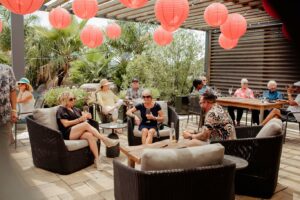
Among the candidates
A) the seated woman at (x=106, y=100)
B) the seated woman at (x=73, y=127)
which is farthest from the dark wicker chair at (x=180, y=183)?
the seated woman at (x=106, y=100)

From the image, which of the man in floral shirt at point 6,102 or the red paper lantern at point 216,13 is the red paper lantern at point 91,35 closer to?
the red paper lantern at point 216,13

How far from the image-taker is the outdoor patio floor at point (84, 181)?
3.23 m

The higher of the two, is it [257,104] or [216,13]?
[216,13]

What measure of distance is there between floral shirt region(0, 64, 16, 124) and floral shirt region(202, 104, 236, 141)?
2088 millimetres

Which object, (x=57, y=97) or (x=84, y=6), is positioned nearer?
(x=84, y=6)

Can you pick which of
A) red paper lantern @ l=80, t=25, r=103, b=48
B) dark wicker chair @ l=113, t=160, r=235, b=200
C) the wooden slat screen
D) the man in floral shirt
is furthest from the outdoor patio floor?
the wooden slat screen

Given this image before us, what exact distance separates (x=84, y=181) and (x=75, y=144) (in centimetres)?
52

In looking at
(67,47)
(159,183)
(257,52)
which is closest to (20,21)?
(67,47)

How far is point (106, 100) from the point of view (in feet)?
20.7

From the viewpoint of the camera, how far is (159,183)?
6.61ft

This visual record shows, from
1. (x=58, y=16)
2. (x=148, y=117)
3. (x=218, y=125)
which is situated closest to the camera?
(x=218, y=125)

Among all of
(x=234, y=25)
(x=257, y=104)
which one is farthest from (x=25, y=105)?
(x=257, y=104)

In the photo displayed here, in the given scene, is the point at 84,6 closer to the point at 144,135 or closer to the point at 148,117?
the point at 148,117

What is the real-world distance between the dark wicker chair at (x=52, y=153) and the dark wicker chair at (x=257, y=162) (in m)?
1.94
